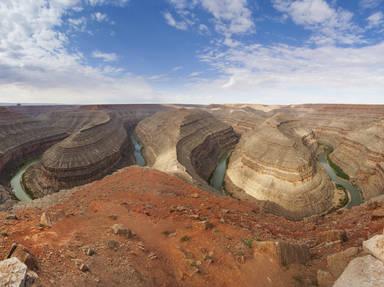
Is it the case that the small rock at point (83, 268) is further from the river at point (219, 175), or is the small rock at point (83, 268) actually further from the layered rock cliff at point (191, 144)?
the river at point (219, 175)

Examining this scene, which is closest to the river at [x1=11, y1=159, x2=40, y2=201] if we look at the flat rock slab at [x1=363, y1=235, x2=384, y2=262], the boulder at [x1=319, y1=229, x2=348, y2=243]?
the boulder at [x1=319, y1=229, x2=348, y2=243]

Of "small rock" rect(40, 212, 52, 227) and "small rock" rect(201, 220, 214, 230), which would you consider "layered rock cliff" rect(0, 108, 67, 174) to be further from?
"small rock" rect(201, 220, 214, 230)

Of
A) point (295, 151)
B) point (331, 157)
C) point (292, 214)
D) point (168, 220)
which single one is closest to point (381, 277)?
point (168, 220)

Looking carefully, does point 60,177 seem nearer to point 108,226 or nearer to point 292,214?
point 108,226

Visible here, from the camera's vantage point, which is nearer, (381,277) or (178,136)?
(381,277)

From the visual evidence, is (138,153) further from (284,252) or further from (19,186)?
(284,252)

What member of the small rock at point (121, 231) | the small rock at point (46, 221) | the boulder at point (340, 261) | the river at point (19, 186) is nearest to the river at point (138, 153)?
the river at point (19, 186)
